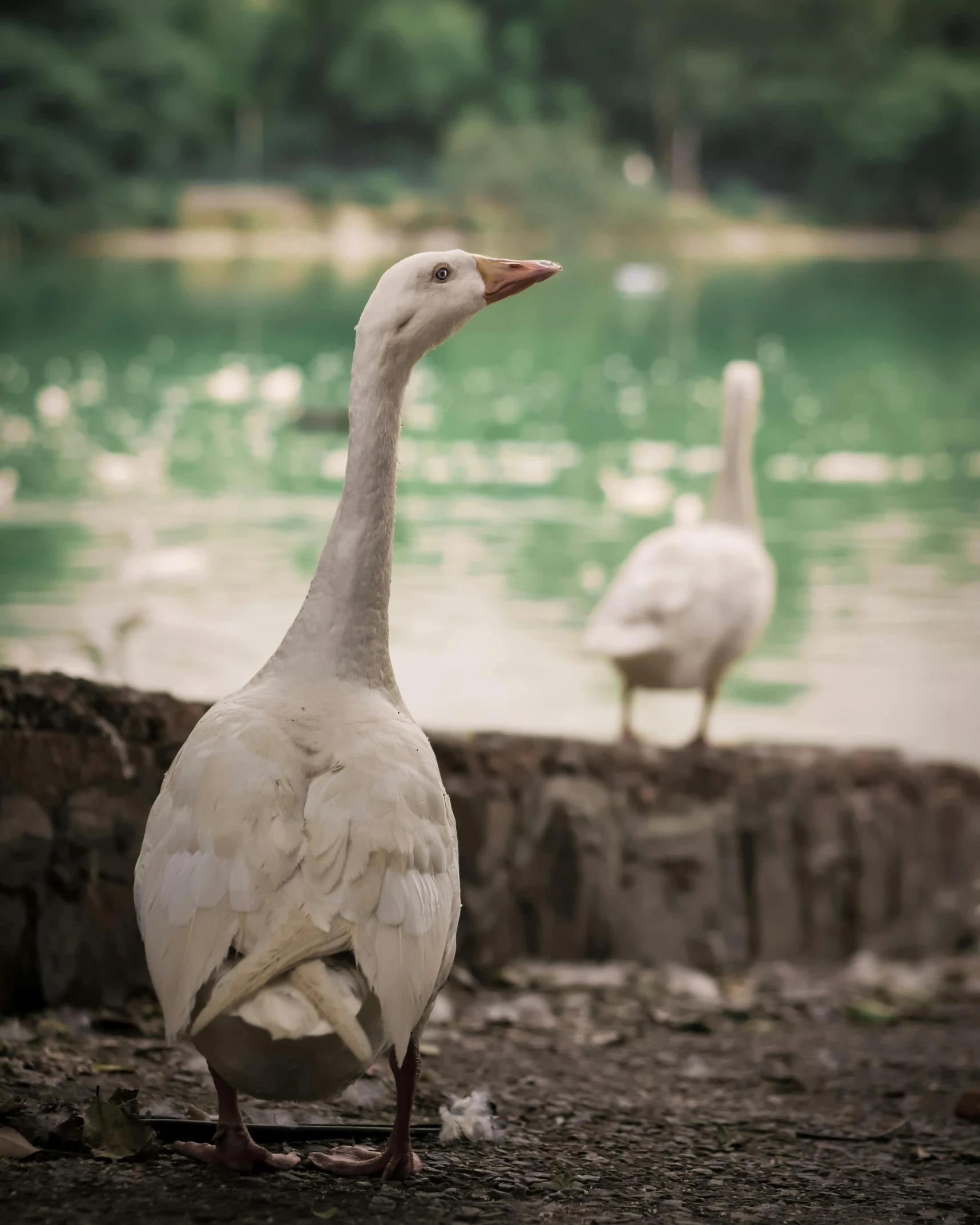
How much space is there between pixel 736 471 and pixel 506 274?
2.45m

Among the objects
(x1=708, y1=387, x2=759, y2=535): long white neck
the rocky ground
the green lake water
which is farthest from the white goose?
the green lake water

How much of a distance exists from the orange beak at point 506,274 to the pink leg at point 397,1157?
0.94 meters

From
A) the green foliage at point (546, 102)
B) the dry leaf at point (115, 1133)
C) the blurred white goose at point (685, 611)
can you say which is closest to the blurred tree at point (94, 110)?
the green foliage at point (546, 102)

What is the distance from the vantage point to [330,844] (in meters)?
1.51

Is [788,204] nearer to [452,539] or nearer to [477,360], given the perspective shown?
[477,360]

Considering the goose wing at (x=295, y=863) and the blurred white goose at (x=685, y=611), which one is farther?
the blurred white goose at (x=685, y=611)

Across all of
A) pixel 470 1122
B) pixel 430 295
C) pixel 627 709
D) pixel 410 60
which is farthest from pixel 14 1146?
pixel 410 60

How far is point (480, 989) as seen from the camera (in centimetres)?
287

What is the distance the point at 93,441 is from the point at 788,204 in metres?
3.71

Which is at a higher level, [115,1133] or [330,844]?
[330,844]

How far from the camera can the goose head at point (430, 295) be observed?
181 centimetres

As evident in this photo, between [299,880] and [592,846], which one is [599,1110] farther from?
[592,846]

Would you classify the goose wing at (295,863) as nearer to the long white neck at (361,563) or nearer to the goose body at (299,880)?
the goose body at (299,880)

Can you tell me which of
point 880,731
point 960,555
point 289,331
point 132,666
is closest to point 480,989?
point 132,666
